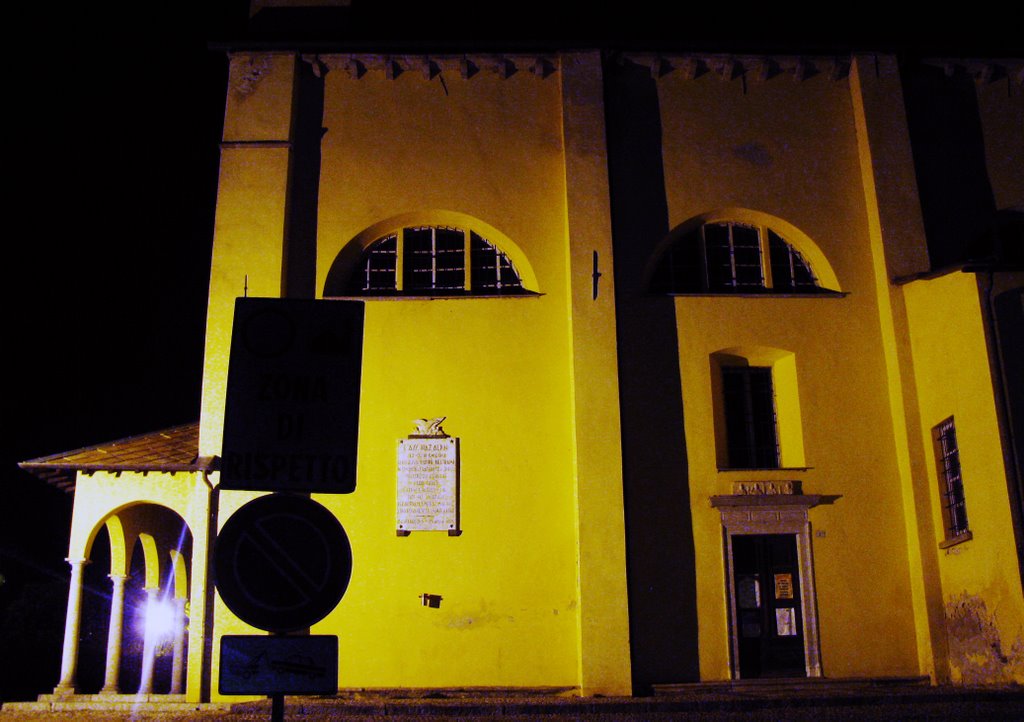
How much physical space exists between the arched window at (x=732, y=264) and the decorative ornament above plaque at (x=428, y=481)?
3.86m

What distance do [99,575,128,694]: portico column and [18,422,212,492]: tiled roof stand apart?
2.00 meters

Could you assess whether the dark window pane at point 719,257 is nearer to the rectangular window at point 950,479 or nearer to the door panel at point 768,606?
the rectangular window at point 950,479

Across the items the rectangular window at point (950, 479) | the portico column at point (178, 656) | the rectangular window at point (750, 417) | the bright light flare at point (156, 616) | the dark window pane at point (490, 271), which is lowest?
the portico column at point (178, 656)

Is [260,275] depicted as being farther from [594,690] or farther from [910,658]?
[910,658]

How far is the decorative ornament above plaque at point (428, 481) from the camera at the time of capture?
527 inches

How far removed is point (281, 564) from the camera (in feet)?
13.1

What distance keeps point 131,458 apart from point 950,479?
10.9 metres

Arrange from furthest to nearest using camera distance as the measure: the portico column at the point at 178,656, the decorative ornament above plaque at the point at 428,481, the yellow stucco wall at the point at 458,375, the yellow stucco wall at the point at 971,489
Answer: the portico column at the point at 178,656, the decorative ornament above plaque at the point at 428,481, the yellow stucco wall at the point at 458,375, the yellow stucco wall at the point at 971,489

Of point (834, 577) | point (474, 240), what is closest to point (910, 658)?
point (834, 577)

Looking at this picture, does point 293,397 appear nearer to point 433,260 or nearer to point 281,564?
point 281,564

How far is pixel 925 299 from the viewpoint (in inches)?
534

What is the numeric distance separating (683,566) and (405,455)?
3.98 metres

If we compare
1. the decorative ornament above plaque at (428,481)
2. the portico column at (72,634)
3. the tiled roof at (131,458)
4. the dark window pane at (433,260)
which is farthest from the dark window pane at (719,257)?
the portico column at (72,634)

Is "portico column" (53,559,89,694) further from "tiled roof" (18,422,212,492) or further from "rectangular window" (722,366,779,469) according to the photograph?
"rectangular window" (722,366,779,469)
